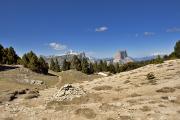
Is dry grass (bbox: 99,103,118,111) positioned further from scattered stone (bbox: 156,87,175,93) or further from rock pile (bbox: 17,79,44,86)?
rock pile (bbox: 17,79,44,86)

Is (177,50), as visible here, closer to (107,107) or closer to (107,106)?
(107,106)

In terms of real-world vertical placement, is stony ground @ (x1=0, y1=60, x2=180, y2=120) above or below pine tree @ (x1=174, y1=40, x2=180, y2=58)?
below

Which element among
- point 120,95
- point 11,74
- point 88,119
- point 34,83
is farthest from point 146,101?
point 11,74

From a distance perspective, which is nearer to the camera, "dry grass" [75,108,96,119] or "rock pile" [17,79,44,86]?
"dry grass" [75,108,96,119]

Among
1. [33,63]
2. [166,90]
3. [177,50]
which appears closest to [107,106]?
[166,90]

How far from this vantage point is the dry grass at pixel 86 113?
118 feet

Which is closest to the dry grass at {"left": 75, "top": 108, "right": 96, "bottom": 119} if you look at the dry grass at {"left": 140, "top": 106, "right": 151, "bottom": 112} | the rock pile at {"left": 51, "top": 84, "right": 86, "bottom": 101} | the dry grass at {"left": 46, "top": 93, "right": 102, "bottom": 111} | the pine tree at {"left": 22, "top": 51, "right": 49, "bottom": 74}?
the dry grass at {"left": 46, "top": 93, "right": 102, "bottom": 111}

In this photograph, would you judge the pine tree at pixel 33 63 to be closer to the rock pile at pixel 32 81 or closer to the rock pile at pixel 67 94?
the rock pile at pixel 32 81

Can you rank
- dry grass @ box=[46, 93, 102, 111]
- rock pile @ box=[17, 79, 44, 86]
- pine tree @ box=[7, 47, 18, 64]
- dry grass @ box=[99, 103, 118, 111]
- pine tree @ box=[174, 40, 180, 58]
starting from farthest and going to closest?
1. pine tree @ box=[7, 47, 18, 64]
2. pine tree @ box=[174, 40, 180, 58]
3. rock pile @ box=[17, 79, 44, 86]
4. dry grass @ box=[46, 93, 102, 111]
5. dry grass @ box=[99, 103, 118, 111]

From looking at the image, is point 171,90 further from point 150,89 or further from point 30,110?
point 30,110

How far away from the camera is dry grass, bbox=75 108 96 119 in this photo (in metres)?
35.9

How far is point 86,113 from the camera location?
36844 millimetres

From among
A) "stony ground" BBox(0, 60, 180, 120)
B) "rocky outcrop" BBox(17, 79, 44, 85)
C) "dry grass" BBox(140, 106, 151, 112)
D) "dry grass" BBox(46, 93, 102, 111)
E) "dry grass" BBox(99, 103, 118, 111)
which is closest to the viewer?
"stony ground" BBox(0, 60, 180, 120)

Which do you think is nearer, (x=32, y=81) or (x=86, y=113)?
(x=86, y=113)
